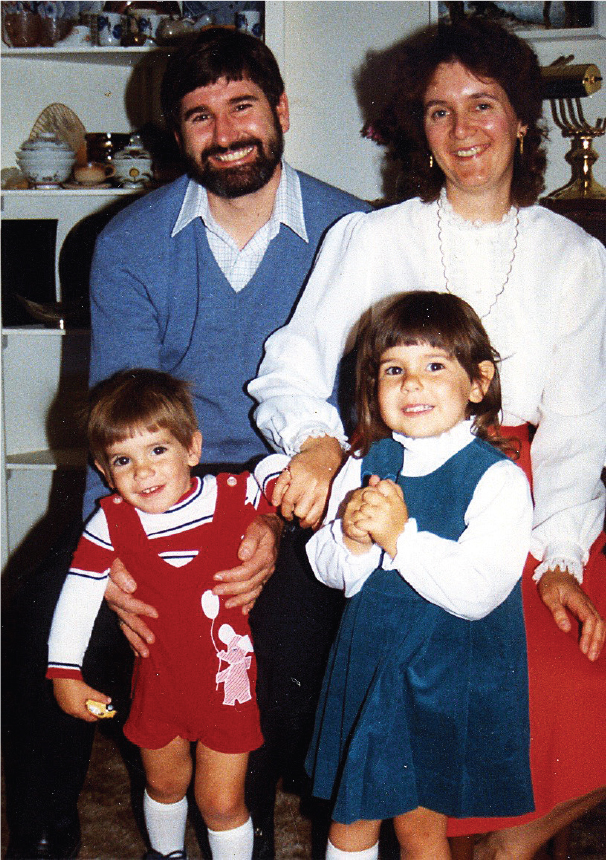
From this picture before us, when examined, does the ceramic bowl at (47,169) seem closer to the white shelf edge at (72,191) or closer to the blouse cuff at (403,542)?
the white shelf edge at (72,191)

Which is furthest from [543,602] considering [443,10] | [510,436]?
[443,10]

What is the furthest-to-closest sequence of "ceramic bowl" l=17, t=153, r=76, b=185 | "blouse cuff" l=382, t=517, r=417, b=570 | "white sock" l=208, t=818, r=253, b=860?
"ceramic bowl" l=17, t=153, r=76, b=185 → "white sock" l=208, t=818, r=253, b=860 → "blouse cuff" l=382, t=517, r=417, b=570

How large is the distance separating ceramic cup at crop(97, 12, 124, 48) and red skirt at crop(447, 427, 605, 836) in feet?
5.51

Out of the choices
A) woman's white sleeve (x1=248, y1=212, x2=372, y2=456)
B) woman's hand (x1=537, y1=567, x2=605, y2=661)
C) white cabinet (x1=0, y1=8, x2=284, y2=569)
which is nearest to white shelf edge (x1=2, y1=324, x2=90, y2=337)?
white cabinet (x1=0, y1=8, x2=284, y2=569)

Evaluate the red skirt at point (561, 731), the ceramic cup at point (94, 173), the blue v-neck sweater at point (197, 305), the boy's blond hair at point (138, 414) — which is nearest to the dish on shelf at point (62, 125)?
the ceramic cup at point (94, 173)

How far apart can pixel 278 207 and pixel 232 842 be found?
93cm

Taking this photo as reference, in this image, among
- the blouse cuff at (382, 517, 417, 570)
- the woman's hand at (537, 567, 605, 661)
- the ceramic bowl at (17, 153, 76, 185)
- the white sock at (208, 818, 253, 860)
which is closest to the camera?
the blouse cuff at (382, 517, 417, 570)

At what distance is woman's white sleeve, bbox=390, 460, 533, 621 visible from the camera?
90 centimetres

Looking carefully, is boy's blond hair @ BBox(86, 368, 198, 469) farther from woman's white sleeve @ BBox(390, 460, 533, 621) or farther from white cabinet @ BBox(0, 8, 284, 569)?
Result: white cabinet @ BBox(0, 8, 284, 569)

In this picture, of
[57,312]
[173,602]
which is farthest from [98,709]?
[57,312]

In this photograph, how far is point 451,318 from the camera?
97cm

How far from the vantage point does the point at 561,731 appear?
0.98m

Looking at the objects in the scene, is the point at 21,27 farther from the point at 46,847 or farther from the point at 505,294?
the point at 46,847

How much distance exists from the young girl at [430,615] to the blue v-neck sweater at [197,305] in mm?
407
